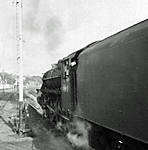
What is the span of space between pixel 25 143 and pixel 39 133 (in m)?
2.19

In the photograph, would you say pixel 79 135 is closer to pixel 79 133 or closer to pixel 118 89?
pixel 79 133

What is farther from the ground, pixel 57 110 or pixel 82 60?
pixel 82 60

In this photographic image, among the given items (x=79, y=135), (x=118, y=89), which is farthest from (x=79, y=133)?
(x=118, y=89)

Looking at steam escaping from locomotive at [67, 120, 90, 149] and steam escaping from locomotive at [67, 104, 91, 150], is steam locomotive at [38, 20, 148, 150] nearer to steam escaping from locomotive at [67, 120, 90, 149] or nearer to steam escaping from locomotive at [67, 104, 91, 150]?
steam escaping from locomotive at [67, 104, 91, 150]

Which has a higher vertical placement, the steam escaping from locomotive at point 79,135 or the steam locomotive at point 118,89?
the steam locomotive at point 118,89

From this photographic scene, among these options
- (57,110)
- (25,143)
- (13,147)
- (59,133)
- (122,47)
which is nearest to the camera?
(122,47)

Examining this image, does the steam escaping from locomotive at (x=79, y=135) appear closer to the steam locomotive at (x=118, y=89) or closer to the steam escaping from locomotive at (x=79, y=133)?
the steam escaping from locomotive at (x=79, y=133)

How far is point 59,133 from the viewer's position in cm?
1171

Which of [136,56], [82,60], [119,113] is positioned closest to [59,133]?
[82,60]

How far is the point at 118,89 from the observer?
5180mm

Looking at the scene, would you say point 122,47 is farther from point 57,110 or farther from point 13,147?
point 57,110

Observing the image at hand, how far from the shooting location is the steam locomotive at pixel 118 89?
433cm

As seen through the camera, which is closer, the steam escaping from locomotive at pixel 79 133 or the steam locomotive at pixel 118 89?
the steam locomotive at pixel 118 89

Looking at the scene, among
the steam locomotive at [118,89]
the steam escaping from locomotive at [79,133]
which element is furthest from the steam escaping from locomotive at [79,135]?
the steam locomotive at [118,89]
